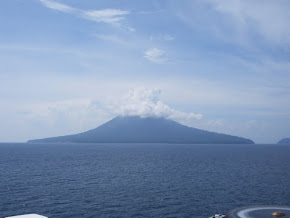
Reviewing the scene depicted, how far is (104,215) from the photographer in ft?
247

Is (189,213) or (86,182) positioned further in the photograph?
(86,182)

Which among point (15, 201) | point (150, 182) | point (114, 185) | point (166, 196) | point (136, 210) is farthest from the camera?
point (150, 182)

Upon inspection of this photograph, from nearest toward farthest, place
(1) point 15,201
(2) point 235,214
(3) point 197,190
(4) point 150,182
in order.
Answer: (2) point 235,214
(1) point 15,201
(3) point 197,190
(4) point 150,182

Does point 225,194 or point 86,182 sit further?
point 86,182

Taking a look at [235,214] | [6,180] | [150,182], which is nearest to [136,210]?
[235,214]

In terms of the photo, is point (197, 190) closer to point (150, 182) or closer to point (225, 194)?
point (225, 194)

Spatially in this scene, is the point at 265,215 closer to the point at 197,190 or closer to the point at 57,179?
the point at 197,190

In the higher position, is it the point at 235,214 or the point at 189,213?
the point at 235,214

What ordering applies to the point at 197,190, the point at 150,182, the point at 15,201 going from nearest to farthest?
the point at 15,201
the point at 197,190
the point at 150,182

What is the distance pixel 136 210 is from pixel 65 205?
61.3 feet

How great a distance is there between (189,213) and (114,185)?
4418 cm

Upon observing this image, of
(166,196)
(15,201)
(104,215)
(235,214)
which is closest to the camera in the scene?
(235,214)

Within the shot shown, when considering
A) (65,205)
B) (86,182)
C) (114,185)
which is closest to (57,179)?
(86,182)

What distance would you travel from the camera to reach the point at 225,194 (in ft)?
331
